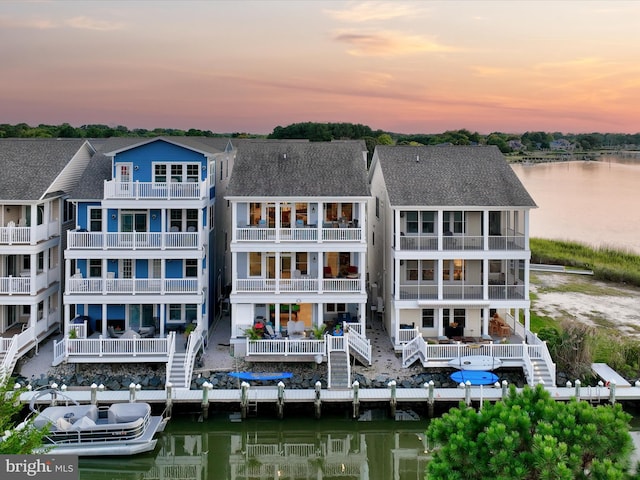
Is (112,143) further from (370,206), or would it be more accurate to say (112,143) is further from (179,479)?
(179,479)

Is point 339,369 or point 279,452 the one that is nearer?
point 279,452

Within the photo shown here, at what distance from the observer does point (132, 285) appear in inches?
1104

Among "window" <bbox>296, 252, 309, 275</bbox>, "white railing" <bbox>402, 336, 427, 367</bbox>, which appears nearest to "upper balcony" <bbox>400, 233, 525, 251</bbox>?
"white railing" <bbox>402, 336, 427, 367</bbox>

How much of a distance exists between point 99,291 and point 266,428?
9800 mm

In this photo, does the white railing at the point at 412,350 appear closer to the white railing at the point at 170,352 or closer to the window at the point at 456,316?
the window at the point at 456,316

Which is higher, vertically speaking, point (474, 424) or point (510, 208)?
point (510, 208)

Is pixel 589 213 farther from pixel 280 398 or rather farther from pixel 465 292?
pixel 280 398

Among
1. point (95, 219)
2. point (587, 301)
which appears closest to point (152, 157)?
point (95, 219)

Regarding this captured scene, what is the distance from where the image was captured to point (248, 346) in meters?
26.6

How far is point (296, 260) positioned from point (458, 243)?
24.6ft

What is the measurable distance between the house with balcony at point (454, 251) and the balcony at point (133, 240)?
30.5 ft

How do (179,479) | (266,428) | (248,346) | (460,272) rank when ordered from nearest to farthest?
(179,479)
(266,428)
(248,346)
(460,272)

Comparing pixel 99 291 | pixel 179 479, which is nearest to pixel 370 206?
pixel 99 291

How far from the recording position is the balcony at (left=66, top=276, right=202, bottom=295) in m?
27.9
